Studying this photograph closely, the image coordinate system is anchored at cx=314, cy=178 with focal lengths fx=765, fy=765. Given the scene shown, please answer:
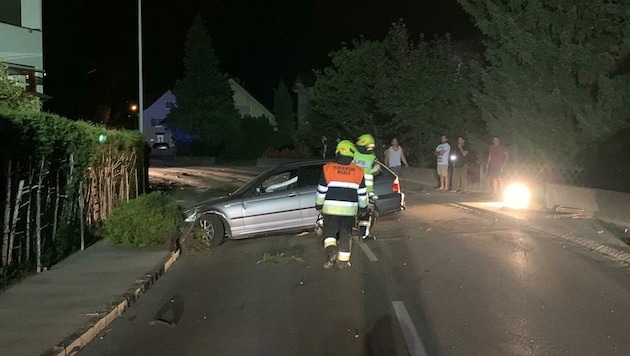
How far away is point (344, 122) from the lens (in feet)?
130

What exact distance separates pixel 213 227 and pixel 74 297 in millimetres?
4770

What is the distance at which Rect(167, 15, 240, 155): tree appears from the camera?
66.1m

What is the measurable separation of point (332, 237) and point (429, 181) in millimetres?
17732

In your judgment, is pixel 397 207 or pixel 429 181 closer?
pixel 397 207

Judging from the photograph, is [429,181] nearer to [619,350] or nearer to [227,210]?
[227,210]

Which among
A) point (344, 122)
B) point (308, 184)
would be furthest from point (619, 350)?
point (344, 122)

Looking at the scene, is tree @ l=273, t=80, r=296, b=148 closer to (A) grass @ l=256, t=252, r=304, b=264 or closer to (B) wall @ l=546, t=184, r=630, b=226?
(B) wall @ l=546, t=184, r=630, b=226

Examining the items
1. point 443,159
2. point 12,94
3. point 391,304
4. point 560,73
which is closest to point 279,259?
point 391,304

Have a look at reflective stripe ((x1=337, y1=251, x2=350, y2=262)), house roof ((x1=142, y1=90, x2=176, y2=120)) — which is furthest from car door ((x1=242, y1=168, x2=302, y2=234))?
house roof ((x1=142, y1=90, x2=176, y2=120))

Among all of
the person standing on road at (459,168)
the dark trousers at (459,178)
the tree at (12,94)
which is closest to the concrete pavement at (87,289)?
the tree at (12,94)

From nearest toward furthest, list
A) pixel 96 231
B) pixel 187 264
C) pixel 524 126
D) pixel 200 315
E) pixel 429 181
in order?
1. pixel 200 315
2. pixel 187 264
3. pixel 96 231
4. pixel 524 126
5. pixel 429 181

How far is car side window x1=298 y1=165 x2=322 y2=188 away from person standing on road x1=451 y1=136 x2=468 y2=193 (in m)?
9.66

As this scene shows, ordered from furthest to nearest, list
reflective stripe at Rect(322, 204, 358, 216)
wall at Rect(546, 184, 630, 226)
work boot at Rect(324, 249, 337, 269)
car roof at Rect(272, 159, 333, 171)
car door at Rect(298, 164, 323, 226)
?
wall at Rect(546, 184, 630, 226) → car roof at Rect(272, 159, 333, 171) → car door at Rect(298, 164, 323, 226) → work boot at Rect(324, 249, 337, 269) → reflective stripe at Rect(322, 204, 358, 216)

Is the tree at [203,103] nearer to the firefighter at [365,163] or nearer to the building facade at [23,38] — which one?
the building facade at [23,38]
